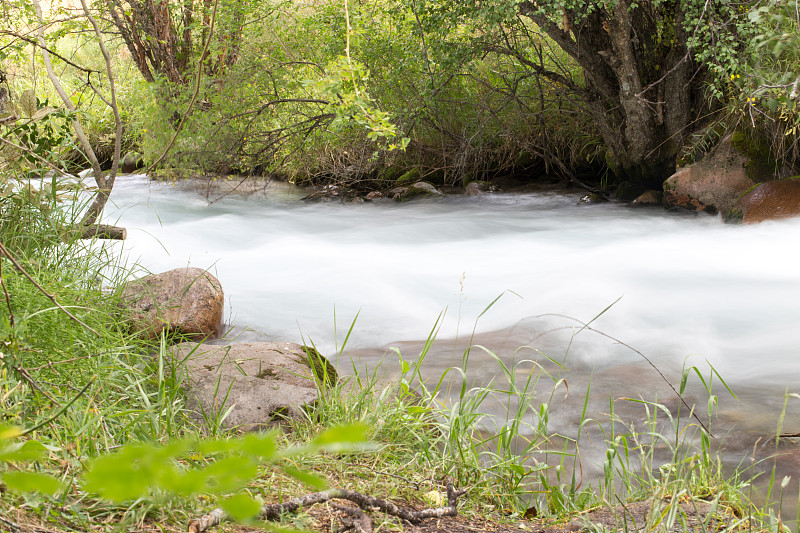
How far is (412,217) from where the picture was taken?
891 centimetres

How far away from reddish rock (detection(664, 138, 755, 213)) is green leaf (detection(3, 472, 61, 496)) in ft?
26.7

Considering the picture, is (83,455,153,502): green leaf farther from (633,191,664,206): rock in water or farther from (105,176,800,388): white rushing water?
(633,191,664,206): rock in water

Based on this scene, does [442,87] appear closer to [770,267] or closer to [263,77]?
[263,77]

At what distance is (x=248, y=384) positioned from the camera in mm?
3033

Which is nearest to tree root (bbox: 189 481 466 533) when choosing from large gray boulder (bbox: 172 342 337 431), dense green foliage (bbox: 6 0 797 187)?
large gray boulder (bbox: 172 342 337 431)

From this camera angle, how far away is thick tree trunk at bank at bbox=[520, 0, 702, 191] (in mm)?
7078

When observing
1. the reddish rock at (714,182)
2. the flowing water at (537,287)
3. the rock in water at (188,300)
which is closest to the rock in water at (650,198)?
the flowing water at (537,287)

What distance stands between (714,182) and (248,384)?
656cm

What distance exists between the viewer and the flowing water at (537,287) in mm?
4055

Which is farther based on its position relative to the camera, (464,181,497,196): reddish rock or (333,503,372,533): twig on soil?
(464,181,497,196): reddish rock

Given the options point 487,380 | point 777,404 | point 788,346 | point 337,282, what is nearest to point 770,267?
point 788,346

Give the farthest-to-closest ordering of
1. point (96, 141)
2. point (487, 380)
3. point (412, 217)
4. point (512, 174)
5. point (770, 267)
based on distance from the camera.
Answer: point (96, 141) < point (512, 174) < point (412, 217) < point (770, 267) < point (487, 380)

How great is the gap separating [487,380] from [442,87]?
4839mm

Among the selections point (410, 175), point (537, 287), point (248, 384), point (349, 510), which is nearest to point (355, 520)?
point (349, 510)
